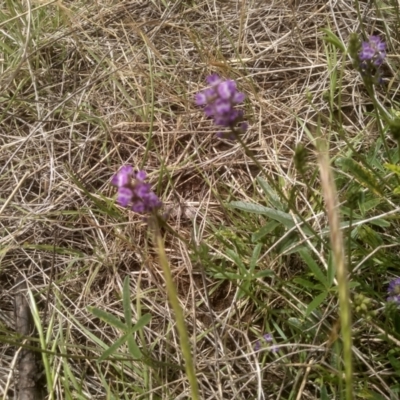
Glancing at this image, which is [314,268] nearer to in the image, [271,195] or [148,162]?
[271,195]

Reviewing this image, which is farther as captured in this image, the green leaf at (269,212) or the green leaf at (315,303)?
the green leaf at (269,212)

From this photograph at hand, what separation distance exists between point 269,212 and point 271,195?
0.30ft

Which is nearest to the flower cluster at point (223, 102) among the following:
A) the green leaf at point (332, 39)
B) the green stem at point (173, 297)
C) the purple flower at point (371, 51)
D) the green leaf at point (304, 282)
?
the green stem at point (173, 297)

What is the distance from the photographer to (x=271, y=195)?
65.4 inches

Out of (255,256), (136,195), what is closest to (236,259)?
(255,256)

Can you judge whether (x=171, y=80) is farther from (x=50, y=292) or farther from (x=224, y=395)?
(x=224, y=395)

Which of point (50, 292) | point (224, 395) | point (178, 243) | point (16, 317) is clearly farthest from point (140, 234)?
point (224, 395)

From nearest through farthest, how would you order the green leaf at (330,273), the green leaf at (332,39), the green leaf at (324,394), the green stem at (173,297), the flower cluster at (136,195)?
the green stem at (173,297)
the flower cluster at (136,195)
the green leaf at (324,394)
the green leaf at (330,273)
the green leaf at (332,39)

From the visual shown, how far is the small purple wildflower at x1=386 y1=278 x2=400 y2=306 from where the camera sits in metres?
1.40

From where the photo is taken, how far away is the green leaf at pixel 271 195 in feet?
5.38

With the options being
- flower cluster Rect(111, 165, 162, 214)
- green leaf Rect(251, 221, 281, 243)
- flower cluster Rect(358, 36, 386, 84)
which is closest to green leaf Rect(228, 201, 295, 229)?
green leaf Rect(251, 221, 281, 243)

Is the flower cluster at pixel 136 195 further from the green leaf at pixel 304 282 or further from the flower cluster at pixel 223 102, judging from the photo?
the green leaf at pixel 304 282

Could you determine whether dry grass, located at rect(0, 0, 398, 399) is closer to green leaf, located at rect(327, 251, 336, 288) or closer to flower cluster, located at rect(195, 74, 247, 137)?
green leaf, located at rect(327, 251, 336, 288)

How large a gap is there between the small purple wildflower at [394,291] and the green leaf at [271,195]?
0.37 meters
